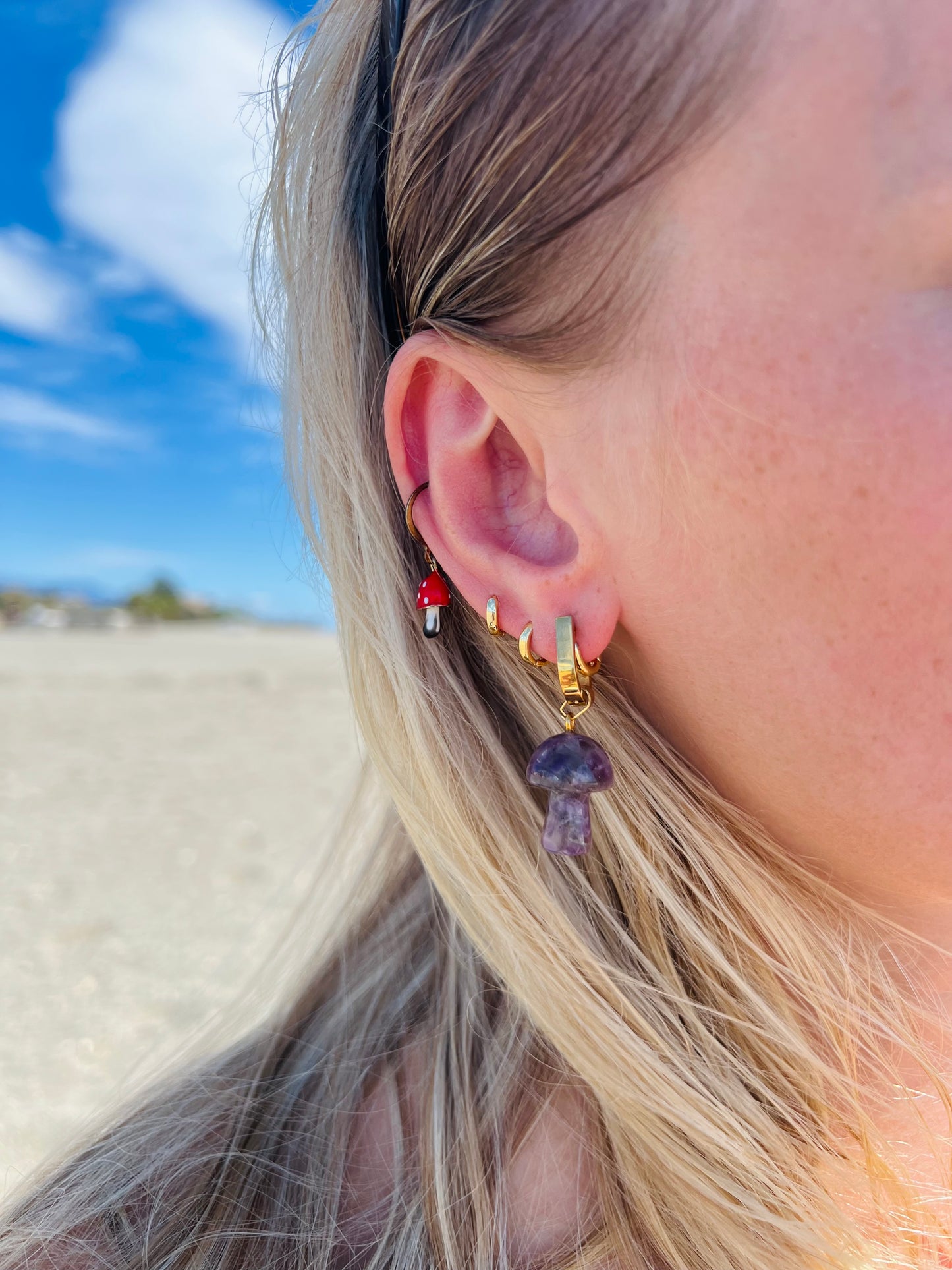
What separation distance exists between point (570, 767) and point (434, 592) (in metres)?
0.22

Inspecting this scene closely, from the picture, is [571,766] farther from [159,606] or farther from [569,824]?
[159,606]

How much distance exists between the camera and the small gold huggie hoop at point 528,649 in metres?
0.73

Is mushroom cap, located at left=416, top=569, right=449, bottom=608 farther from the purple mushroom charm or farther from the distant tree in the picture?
the distant tree

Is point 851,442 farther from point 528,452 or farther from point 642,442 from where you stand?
point 528,452

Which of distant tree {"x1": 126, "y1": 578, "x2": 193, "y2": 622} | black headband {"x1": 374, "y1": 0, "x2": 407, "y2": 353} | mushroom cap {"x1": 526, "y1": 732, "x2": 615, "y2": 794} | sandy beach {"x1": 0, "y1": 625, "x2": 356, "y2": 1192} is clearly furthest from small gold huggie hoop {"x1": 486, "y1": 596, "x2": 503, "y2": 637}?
distant tree {"x1": 126, "y1": 578, "x2": 193, "y2": 622}

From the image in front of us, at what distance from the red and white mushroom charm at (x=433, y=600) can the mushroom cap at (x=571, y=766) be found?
6.6 inches

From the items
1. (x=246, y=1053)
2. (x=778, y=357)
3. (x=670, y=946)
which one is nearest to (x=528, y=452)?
(x=778, y=357)

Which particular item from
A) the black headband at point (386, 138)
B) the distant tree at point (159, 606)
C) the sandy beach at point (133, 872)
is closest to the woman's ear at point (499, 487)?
the black headband at point (386, 138)

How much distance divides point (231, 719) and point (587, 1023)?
14.4ft

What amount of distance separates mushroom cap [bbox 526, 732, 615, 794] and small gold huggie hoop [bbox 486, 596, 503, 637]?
0.36ft

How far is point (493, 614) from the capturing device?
2.43ft

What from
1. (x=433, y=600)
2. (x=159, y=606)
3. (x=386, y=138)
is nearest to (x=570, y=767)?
(x=433, y=600)

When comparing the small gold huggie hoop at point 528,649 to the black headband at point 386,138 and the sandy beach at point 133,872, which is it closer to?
the black headband at point 386,138

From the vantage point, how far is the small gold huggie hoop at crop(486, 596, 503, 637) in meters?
0.74
